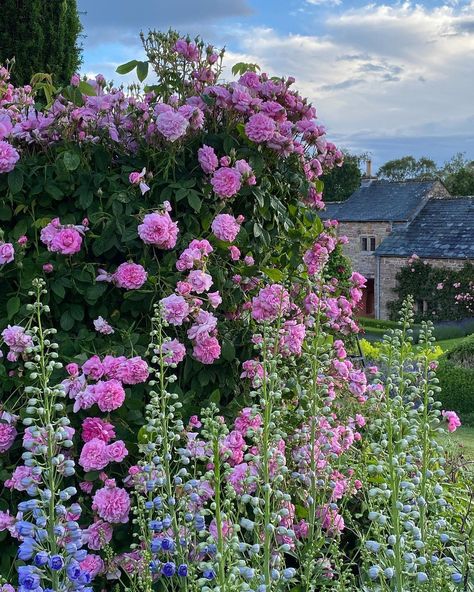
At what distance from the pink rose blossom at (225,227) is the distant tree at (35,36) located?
5.21 m

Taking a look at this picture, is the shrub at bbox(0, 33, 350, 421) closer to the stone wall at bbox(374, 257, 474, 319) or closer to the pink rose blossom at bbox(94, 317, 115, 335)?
the pink rose blossom at bbox(94, 317, 115, 335)

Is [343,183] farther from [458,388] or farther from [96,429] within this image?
[96,429]

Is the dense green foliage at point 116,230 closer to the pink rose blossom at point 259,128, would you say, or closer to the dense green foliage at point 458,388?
the pink rose blossom at point 259,128

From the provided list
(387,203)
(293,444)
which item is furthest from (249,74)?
(387,203)

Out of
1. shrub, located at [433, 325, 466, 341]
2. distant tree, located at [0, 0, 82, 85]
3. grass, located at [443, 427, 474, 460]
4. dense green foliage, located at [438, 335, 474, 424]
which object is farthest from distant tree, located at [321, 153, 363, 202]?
distant tree, located at [0, 0, 82, 85]

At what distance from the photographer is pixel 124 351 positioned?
11.7 ft

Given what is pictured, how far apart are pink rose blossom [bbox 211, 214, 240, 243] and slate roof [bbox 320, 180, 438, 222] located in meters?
31.3

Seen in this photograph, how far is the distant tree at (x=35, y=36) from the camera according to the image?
8.24 meters

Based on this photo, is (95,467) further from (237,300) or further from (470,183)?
(470,183)

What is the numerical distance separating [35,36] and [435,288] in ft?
83.7

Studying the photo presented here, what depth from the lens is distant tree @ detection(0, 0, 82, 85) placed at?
8242mm

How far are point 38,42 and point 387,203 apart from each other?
2957cm

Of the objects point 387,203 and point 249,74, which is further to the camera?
point 387,203

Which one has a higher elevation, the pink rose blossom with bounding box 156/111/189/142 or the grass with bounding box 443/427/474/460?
the pink rose blossom with bounding box 156/111/189/142
